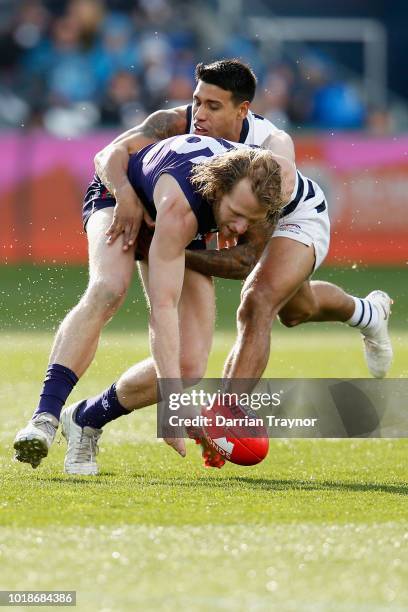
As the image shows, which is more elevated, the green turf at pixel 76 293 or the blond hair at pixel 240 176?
the green turf at pixel 76 293

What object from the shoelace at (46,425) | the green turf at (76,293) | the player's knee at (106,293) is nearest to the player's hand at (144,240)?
the player's knee at (106,293)

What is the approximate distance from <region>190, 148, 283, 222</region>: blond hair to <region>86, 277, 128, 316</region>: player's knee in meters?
0.61

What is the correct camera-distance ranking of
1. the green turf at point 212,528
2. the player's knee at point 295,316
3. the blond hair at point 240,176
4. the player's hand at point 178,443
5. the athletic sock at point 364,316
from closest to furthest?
the green turf at point 212,528
the player's hand at point 178,443
the blond hair at point 240,176
the player's knee at point 295,316
the athletic sock at point 364,316

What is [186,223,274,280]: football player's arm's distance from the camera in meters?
6.38

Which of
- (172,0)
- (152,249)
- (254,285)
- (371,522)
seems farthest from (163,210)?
(172,0)

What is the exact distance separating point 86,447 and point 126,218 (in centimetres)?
110

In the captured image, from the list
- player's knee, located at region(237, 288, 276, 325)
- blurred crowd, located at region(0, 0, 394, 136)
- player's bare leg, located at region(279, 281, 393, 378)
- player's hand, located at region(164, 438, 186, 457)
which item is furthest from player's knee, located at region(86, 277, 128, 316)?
blurred crowd, located at region(0, 0, 394, 136)

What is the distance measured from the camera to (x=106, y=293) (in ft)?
20.1

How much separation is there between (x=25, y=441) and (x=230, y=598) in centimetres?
210

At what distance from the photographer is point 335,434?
752 cm

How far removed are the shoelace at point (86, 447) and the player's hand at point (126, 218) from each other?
911 millimetres

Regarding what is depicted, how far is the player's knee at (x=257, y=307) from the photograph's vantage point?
21.5 ft

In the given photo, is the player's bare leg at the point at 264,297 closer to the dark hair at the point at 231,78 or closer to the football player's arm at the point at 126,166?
the football player's arm at the point at 126,166

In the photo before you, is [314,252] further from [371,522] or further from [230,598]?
[230,598]
